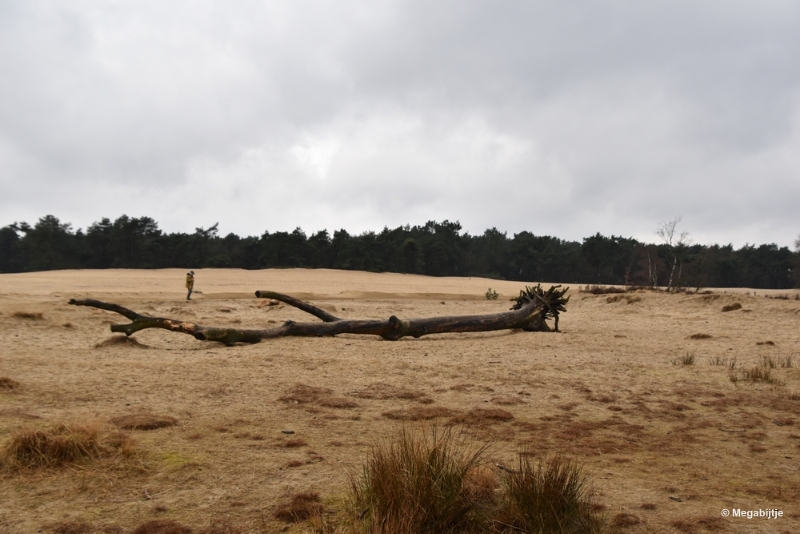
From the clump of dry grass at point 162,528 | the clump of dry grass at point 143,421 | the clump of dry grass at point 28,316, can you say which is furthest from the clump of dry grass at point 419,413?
the clump of dry grass at point 28,316

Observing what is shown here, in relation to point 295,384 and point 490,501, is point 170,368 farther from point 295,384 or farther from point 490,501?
point 490,501

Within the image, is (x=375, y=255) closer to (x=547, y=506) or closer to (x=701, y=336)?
(x=701, y=336)

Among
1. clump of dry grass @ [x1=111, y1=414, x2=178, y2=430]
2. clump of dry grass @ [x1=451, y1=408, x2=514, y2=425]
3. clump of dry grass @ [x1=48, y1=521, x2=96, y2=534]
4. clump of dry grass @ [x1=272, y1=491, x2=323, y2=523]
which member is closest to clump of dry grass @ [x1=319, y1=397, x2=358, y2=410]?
clump of dry grass @ [x1=451, y1=408, x2=514, y2=425]

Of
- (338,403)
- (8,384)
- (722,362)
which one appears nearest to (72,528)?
(338,403)

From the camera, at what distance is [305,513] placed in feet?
11.6

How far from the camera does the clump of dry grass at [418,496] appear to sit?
3184 millimetres

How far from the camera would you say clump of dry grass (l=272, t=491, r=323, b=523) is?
11.5 ft

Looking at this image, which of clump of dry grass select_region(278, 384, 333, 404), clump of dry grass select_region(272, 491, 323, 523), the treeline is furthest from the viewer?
the treeline

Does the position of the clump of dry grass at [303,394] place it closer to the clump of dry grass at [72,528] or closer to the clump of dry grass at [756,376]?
the clump of dry grass at [72,528]

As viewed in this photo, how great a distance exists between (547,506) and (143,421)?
4.02 meters

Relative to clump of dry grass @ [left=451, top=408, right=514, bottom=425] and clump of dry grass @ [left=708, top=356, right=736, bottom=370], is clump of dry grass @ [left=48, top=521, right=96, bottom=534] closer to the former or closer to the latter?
clump of dry grass @ [left=451, top=408, right=514, bottom=425]

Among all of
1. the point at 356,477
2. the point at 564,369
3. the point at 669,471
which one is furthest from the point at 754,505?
the point at 564,369

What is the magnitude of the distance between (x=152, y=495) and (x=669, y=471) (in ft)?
12.9

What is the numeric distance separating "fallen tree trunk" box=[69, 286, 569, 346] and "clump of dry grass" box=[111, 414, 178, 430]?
564 centimetres
